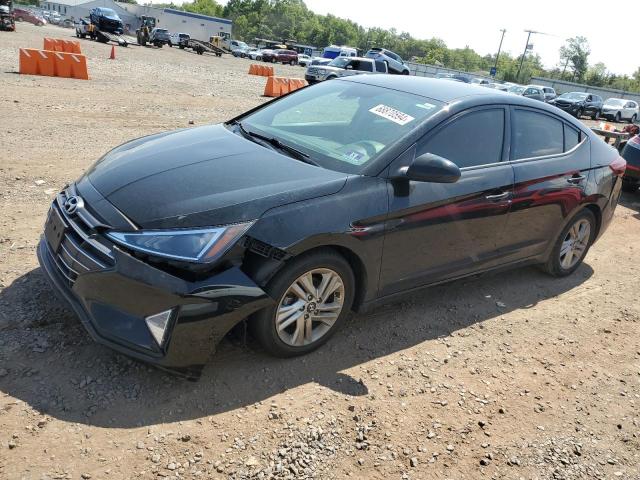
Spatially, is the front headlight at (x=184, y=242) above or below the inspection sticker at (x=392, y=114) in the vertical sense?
below

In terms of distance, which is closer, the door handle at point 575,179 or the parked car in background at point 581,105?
the door handle at point 575,179

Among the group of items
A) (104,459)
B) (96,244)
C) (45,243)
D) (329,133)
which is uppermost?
(329,133)

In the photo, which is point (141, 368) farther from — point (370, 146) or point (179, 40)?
point (179, 40)

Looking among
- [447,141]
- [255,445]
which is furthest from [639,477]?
[447,141]

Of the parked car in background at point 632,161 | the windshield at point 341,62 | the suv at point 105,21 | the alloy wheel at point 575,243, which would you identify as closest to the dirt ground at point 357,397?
the alloy wheel at point 575,243

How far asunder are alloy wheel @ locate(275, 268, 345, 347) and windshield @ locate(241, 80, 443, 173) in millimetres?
727

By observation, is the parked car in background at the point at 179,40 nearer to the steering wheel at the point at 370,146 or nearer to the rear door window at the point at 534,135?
the rear door window at the point at 534,135

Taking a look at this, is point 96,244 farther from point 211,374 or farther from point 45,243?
point 211,374

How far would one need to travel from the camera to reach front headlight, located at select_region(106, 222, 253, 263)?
9.02 feet

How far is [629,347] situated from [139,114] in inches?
373

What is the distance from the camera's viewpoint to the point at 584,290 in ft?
17.0

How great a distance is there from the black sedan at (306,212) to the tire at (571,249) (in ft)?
0.58

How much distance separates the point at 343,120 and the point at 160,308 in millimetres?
2072

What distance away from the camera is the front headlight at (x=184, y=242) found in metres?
2.75
